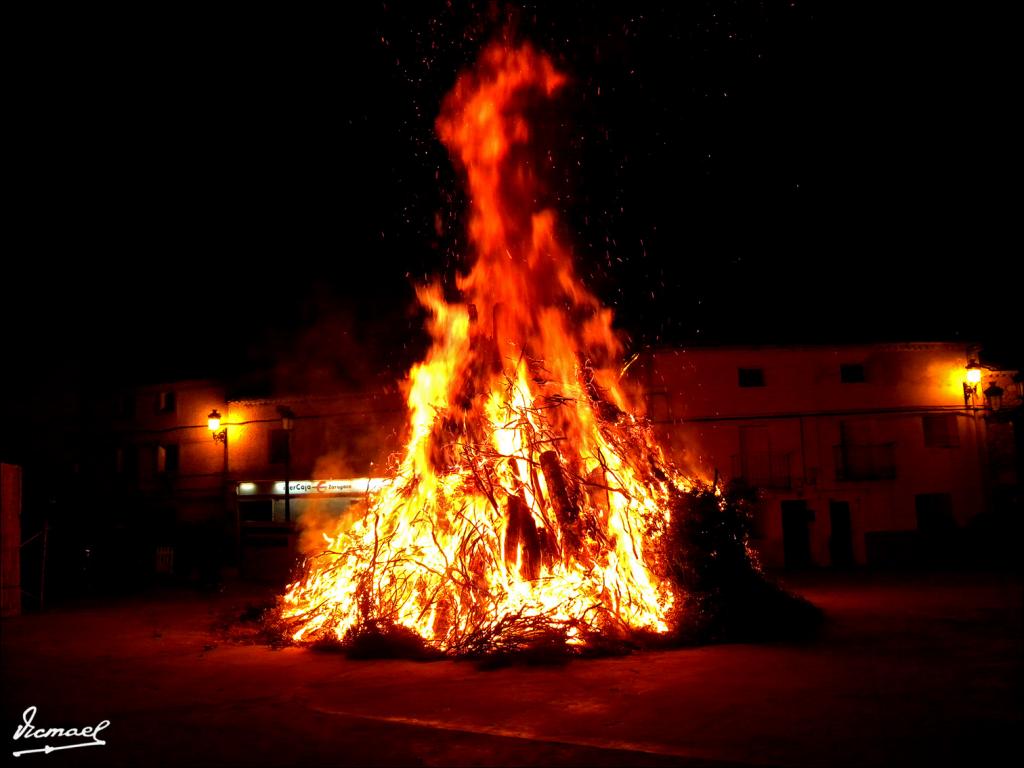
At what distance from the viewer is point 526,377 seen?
1355cm

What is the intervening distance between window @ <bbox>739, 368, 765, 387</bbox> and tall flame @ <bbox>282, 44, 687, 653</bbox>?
521 inches

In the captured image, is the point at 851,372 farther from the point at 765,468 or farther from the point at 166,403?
the point at 166,403

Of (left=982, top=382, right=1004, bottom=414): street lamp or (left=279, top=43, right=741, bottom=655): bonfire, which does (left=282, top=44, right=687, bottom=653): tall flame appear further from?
(left=982, top=382, right=1004, bottom=414): street lamp

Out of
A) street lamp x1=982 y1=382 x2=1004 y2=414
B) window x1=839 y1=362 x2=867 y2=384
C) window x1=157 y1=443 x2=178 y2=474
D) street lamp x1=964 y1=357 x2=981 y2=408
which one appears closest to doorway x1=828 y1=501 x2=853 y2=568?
window x1=839 y1=362 x2=867 y2=384

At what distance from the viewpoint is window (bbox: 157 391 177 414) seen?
31653mm

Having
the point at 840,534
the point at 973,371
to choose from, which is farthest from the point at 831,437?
the point at 973,371

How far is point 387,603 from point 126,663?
3494mm

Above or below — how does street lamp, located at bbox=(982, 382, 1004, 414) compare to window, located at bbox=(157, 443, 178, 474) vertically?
above

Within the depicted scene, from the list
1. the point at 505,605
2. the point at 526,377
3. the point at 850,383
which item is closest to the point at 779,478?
the point at 850,383

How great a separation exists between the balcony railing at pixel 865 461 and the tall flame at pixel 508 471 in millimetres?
15020

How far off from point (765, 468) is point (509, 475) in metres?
16.4

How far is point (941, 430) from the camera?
26.5m

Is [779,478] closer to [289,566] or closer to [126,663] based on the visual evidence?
[289,566]

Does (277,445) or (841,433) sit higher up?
(277,445)
